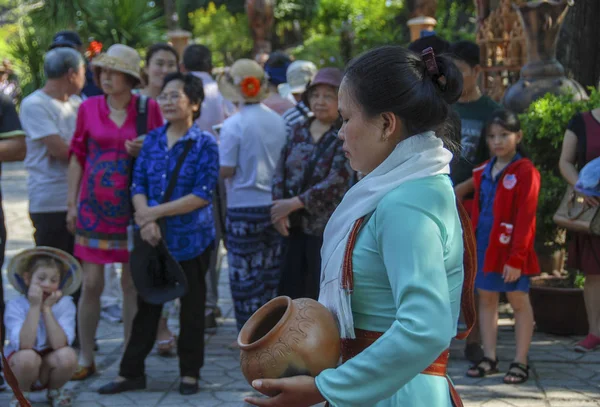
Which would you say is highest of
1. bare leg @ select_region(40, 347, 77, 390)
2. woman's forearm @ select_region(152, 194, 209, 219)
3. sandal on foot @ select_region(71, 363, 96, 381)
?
woman's forearm @ select_region(152, 194, 209, 219)

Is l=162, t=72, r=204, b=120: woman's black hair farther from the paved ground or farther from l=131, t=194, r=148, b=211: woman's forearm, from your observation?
the paved ground

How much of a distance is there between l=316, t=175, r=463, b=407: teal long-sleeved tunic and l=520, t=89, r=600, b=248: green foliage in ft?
16.0

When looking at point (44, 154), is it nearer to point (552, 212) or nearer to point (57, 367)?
point (57, 367)

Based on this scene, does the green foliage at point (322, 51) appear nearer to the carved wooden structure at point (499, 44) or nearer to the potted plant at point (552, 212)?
the carved wooden structure at point (499, 44)

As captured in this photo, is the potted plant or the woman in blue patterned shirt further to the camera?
the potted plant

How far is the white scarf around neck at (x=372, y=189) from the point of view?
6.74 ft

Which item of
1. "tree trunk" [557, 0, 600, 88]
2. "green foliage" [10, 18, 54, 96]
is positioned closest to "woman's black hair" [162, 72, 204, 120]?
"tree trunk" [557, 0, 600, 88]

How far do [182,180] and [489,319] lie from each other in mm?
2096

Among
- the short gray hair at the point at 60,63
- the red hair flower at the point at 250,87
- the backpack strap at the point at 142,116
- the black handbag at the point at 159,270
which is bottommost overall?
the black handbag at the point at 159,270

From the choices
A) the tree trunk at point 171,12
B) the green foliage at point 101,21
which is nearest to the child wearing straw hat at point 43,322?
the tree trunk at point 171,12

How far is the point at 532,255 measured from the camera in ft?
18.2

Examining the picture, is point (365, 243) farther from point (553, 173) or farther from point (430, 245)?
point (553, 173)

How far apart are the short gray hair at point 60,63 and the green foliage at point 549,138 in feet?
10.8

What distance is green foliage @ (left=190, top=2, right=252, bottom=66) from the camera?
3269cm
